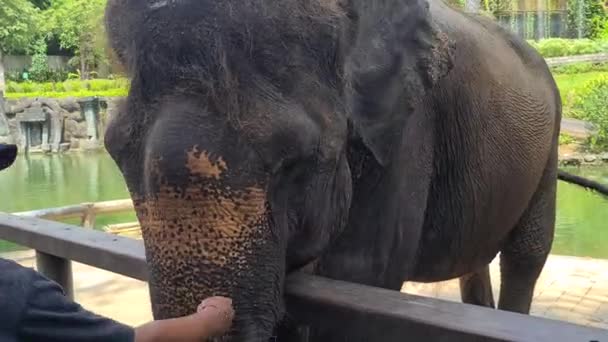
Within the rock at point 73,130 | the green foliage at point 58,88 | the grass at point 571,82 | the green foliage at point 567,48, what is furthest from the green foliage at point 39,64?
the grass at point 571,82

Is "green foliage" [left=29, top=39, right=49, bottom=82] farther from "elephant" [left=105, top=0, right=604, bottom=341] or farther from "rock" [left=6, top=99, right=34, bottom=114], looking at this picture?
"elephant" [left=105, top=0, right=604, bottom=341]

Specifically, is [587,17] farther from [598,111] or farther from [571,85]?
[598,111]

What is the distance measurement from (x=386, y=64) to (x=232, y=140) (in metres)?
0.66

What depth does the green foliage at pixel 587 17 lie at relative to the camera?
3000 cm

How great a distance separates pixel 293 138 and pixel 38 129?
69.3 feet

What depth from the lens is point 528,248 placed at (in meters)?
3.55

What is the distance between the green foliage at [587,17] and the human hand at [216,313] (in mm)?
30667

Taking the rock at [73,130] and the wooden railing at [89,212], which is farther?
the rock at [73,130]

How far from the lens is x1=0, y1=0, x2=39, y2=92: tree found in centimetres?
2609

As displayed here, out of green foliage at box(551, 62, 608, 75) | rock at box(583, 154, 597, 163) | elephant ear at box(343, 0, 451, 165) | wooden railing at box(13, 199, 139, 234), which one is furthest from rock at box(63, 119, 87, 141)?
elephant ear at box(343, 0, 451, 165)

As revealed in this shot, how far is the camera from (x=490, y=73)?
2.90 meters

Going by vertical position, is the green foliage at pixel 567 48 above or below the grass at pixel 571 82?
above

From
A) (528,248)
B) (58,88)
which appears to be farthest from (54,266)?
(58,88)

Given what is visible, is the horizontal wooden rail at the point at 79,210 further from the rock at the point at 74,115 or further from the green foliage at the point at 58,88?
the green foliage at the point at 58,88
